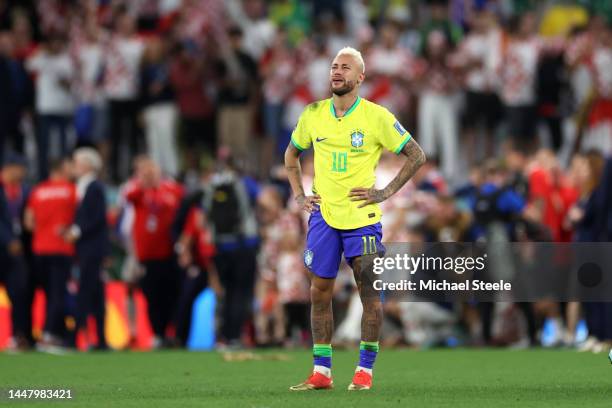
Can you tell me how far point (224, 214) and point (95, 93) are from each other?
5.31m

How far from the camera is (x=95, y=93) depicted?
24.8 metres

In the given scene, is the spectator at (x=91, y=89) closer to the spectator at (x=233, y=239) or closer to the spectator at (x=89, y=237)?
the spectator at (x=233, y=239)

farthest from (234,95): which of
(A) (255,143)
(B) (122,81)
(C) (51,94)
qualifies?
(C) (51,94)

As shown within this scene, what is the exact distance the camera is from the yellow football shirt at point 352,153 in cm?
1168

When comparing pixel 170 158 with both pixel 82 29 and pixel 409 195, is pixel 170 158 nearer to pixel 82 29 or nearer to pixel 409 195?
pixel 82 29

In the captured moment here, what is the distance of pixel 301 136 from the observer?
12.0 meters

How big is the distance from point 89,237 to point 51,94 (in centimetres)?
551

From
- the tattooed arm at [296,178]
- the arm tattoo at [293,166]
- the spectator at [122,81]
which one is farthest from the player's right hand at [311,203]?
the spectator at [122,81]

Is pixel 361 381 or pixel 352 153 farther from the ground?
pixel 352 153

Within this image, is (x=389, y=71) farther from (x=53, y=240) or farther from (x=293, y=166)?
(x=293, y=166)

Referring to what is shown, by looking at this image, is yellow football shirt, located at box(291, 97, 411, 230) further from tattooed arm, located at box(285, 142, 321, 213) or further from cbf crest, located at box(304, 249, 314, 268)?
cbf crest, located at box(304, 249, 314, 268)

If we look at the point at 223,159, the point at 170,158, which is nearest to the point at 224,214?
the point at 223,159

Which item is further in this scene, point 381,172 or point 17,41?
point 17,41

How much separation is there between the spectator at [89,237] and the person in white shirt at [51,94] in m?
4.86
